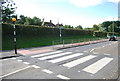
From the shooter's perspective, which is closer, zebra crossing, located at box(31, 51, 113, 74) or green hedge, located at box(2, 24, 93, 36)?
zebra crossing, located at box(31, 51, 113, 74)

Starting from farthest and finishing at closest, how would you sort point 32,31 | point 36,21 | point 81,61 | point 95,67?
point 36,21 < point 32,31 < point 81,61 < point 95,67

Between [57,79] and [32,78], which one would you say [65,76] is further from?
[32,78]

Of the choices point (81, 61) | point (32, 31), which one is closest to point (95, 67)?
point (81, 61)

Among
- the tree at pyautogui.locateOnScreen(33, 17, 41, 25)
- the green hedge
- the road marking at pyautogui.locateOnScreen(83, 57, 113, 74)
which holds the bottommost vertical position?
the road marking at pyautogui.locateOnScreen(83, 57, 113, 74)

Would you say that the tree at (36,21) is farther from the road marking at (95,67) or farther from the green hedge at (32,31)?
the road marking at (95,67)

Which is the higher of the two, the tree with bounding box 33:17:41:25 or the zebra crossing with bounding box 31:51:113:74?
the tree with bounding box 33:17:41:25

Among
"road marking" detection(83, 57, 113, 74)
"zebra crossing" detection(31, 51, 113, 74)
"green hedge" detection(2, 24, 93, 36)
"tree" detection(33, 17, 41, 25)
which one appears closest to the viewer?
"road marking" detection(83, 57, 113, 74)

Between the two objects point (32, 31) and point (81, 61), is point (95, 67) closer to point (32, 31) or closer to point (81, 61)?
point (81, 61)

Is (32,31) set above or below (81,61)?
above

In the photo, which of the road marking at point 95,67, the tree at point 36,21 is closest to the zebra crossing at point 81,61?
the road marking at point 95,67

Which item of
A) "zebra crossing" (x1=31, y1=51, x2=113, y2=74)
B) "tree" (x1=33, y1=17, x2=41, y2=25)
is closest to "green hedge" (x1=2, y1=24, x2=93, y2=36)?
"zebra crossing" (x1=31, y1=51, x2=113, y2=74)

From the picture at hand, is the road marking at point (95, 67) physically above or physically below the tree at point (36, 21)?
below

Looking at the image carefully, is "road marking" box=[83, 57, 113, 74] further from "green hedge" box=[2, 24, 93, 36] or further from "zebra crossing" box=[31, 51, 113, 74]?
"green hedge" box=[2, 24, 93, 36]

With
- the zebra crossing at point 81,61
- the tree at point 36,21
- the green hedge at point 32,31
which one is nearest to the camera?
the zebra crossing at point 81,61
